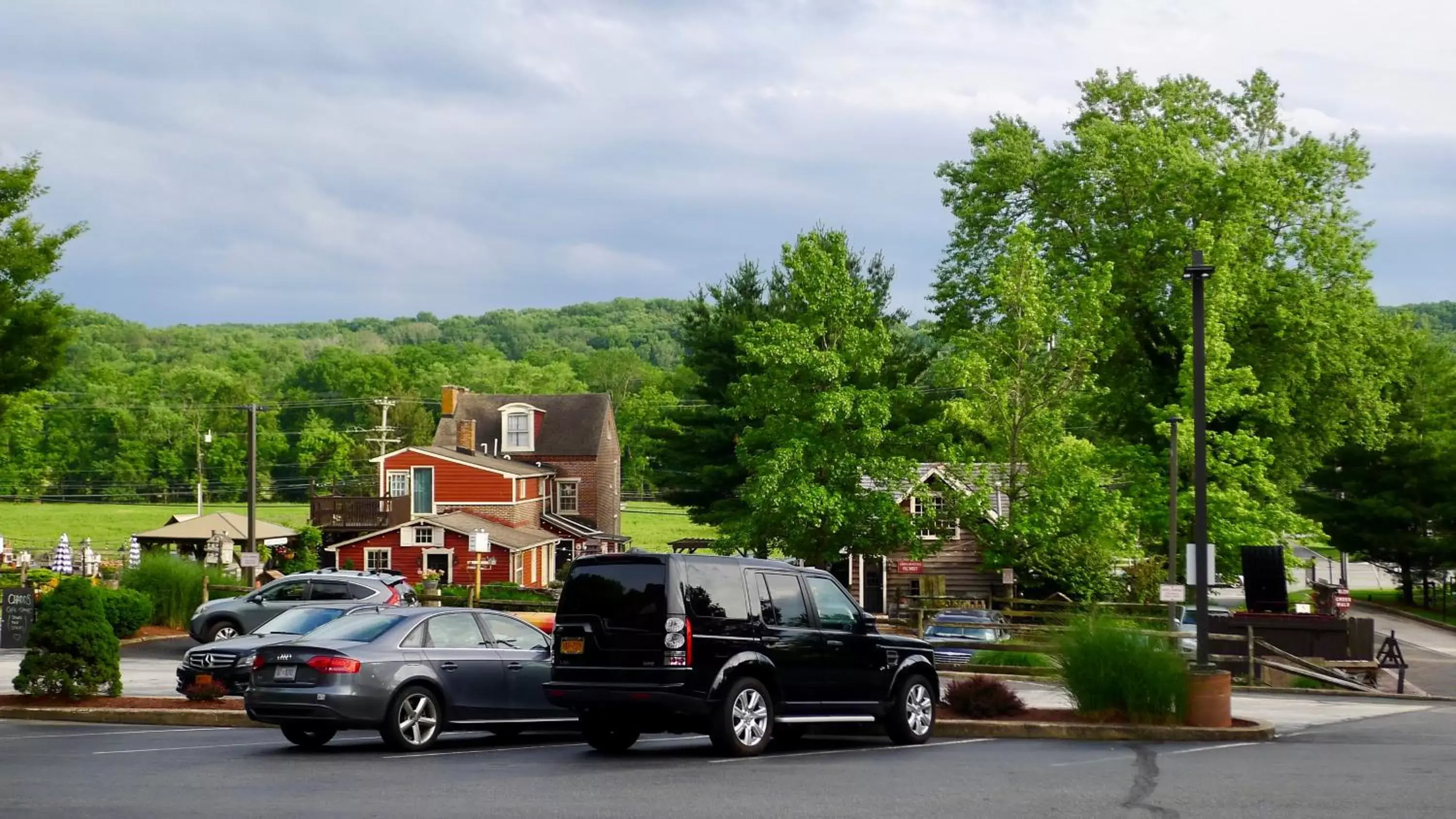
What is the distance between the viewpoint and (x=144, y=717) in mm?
19141

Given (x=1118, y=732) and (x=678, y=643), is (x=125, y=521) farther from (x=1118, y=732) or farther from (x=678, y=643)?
(x=678, y=643)

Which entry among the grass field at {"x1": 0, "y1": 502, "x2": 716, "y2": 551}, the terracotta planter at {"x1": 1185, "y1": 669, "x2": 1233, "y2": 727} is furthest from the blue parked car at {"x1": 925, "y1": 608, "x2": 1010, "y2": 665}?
the grass field at {"x1": 0, "y1": 502, "x2": 716, "y2": 551}

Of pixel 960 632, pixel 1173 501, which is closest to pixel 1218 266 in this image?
pixel 1173 501

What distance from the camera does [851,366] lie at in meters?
43.0

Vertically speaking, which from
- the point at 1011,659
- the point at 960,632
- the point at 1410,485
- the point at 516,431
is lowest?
the point at 1011,659

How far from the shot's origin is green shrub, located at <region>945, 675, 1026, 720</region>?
18.5 meters

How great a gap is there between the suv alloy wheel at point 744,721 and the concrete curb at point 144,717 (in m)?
7.40

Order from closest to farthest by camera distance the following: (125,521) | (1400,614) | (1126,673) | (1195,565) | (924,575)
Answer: (1126,673)
(1195,565)
(924,575)
(1400,614)
(125,521)

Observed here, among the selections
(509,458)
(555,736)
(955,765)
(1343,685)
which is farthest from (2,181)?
(509,458)

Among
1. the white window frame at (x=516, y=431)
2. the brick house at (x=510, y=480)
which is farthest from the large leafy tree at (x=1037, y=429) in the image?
the white window frame at (x=516, y=431)

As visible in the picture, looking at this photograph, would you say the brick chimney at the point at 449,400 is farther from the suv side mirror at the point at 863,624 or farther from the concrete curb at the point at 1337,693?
the suv side mirror at the point at 863,624

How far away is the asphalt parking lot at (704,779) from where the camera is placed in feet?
36.5

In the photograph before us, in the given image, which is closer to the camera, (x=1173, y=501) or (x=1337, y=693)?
(x=1337, y=693)

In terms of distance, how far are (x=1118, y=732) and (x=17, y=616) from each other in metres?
20.4
